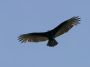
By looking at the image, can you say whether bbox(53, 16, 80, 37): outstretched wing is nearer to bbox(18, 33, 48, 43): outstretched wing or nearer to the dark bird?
the dark bird

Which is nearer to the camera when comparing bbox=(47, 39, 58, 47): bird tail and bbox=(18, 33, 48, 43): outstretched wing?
bbox=(47, 39, 58, 47): bird tail

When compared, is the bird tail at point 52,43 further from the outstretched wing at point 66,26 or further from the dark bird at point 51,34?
the outstretched wing at point 66,26

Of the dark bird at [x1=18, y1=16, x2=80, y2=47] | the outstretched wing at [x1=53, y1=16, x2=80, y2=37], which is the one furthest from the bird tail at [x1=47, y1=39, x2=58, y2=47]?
the outstretched wing at [x1=53, y1=16, x2=80, y2=37]

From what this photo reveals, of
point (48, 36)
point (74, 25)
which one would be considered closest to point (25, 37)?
point (48, 36)

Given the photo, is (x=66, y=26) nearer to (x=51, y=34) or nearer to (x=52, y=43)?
(x=51, y=34)

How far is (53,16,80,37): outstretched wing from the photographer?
59.1 feet

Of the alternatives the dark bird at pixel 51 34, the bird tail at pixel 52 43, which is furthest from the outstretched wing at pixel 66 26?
the bird tail at pixel 52 43

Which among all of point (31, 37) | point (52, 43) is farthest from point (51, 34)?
point (31, 37)

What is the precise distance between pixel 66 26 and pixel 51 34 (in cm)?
109

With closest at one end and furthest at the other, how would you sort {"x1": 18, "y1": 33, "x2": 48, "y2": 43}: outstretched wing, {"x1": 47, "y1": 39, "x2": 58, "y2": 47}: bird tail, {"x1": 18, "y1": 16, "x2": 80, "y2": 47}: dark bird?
{"x1": 47, "y1": 39, "x2": 58, "y2": 47}: bird tail → {"x1": 18, "y1": 16, "x2": 80, "y2": 47}: dark bird → {"x1": 18, "y1": 33, "x2": 48, "y2": 43}: outstretched wing

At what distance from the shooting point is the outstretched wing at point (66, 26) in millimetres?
18000

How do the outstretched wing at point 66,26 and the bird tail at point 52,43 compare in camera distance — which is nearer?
the bird tail at point 52,43

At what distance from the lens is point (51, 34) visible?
1767cm

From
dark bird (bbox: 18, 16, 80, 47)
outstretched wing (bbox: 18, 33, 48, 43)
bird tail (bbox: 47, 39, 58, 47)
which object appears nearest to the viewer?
bird tail (bbox: 47, 39, 58, 47)
